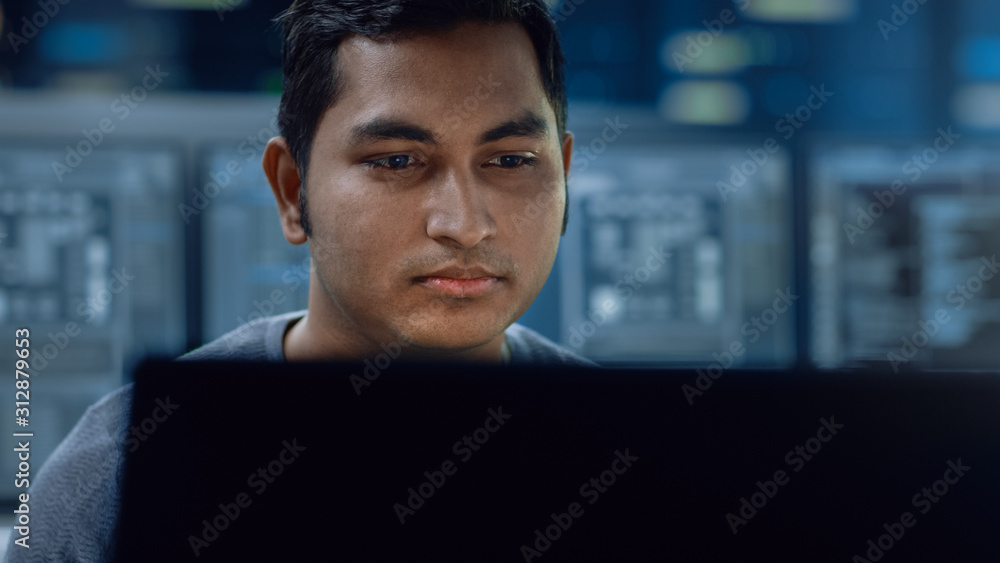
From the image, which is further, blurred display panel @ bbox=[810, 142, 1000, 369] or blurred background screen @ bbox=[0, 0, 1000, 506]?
blurred display panel @ bbox=[810, 142, 1000, 369]

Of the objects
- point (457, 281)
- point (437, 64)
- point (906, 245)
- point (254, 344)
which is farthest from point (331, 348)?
point (906, 245)

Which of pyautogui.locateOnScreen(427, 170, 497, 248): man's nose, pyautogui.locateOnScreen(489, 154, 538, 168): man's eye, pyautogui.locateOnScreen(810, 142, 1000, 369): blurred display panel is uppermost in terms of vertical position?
pyautogui.locateOnScreen(489, 154, 538, 168): man's eye

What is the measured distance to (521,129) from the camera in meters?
0.69

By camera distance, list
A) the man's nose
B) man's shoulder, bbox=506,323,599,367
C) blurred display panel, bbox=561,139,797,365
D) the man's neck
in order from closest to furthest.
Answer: the man's nose
the man's neck
man's shoulder, bbox=506,323,599,367
blurred display panel, bbox=561,139,797,365

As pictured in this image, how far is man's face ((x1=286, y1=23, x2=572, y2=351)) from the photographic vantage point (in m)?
0.65

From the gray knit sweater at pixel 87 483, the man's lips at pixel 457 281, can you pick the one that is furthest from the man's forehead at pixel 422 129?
the gray knit sweater at pixel 87 483

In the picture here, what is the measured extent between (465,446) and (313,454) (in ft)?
0.26

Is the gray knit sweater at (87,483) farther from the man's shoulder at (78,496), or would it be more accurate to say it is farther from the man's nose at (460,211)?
the man's nose at (460,211)

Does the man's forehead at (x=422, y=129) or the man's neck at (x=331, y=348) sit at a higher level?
the man's forehead at (x=422, y=129)

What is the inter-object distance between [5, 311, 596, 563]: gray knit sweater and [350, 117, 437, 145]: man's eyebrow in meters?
0.24

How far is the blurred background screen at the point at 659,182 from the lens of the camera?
5.75 ft

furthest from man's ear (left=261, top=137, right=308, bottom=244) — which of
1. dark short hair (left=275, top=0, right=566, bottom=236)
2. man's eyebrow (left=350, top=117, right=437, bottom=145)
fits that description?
man's eyebrow (left=350, top=117, right=437, bottom=145)

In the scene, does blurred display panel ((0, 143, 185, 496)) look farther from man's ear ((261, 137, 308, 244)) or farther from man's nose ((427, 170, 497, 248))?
man's nose ((427, 170, 497, 248))

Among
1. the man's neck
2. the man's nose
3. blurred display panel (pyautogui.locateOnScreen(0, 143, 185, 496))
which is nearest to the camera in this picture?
the man's nose
